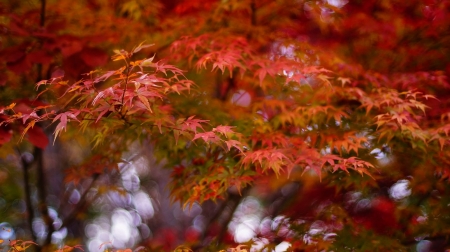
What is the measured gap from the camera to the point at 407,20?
3.45 m

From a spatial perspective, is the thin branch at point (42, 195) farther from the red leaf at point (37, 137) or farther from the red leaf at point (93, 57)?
the red leaf at point (93, 57)

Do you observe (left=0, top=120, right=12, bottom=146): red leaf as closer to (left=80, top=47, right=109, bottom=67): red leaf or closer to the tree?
the tree

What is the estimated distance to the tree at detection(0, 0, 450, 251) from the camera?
8.49 feet

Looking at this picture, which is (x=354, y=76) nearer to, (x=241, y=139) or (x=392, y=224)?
(x=241, y=139)

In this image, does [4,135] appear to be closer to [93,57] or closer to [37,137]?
[37,137]

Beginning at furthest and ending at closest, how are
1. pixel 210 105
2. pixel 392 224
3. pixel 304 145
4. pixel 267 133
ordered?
pixel 392 224 < pixel 210 105 < pixel 267 133 < pixel 304 145

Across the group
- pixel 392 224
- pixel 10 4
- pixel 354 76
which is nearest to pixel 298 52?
pixel 354 76

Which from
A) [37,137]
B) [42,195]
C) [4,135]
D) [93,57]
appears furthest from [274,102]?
[42,195]

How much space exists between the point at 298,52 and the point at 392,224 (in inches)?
58.4

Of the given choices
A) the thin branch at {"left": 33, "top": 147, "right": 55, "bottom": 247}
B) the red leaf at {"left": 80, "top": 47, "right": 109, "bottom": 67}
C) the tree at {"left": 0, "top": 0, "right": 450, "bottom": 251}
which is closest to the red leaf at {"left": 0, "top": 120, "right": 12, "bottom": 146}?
the tree at {"left": 0, "top": 0, "right": 450, "bottom": 251}

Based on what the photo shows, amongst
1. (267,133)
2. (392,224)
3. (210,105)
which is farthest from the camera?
(392,224)

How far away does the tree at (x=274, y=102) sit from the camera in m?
2.59

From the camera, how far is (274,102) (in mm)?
3037

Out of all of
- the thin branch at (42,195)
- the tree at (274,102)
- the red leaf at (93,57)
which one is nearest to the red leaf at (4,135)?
the tree at (274,102)
